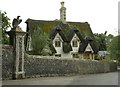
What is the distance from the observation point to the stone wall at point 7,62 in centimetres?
2411

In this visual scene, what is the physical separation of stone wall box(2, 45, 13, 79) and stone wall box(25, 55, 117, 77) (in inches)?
68.9

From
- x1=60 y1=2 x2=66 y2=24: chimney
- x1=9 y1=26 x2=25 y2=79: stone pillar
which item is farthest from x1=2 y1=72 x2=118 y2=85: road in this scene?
x1=60 y1=2 x2=66 y2=24: chimney

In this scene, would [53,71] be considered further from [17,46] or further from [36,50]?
[36,50]

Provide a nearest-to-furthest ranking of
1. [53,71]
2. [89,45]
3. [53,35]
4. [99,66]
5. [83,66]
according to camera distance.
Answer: [53,71] → [83,66] → [99,66] → [53,35] → [89,45]

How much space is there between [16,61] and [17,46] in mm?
1167

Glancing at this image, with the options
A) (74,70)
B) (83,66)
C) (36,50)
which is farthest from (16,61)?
(36,50)

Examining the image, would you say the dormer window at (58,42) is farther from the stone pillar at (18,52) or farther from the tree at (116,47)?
the stone pillar at (18,52)

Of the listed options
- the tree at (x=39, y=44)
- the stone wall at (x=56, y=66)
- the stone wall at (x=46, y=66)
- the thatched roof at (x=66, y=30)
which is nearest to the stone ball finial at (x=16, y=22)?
the stone wall at (x=46, y=66)

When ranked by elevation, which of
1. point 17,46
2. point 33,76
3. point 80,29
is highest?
point 80,29

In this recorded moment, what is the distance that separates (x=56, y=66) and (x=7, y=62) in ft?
23.2

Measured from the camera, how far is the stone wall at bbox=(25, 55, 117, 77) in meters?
26.8

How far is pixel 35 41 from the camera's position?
43.5m

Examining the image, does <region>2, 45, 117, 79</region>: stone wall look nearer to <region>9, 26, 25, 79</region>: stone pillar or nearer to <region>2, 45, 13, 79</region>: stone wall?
<region>2, 45, 13, 79</region>: stone wall

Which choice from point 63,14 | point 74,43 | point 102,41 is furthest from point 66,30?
point 102,41
